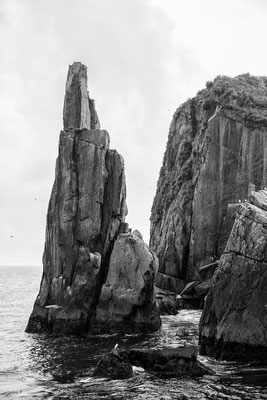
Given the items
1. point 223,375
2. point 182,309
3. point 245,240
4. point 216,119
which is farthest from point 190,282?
point 223,375

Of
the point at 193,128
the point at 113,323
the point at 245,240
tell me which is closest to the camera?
the point at 245,240

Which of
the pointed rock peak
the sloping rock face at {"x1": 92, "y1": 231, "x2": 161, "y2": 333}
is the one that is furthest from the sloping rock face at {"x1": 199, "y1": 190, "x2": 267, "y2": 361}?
the pointed rock peak

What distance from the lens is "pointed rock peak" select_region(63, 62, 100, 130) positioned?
174 ft

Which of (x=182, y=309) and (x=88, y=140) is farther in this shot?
(x=182, y=309)

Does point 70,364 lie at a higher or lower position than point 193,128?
lower

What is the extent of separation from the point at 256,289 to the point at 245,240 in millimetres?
3624

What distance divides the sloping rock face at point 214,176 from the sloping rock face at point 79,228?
24019 mm

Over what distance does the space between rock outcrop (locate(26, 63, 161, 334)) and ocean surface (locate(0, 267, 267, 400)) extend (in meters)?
2.85

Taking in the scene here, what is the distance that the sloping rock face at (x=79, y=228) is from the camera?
44.5 meters

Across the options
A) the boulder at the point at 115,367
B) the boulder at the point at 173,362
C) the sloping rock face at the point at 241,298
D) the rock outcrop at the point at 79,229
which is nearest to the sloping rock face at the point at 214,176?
the rock outcrop at the point at 79,229

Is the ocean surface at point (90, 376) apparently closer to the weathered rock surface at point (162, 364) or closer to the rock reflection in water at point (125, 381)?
the rock reflection in water at point (125, 381)

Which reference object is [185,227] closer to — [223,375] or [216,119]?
[216,119]

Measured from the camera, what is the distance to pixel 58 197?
48500mm

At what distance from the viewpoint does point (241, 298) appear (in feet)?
108
